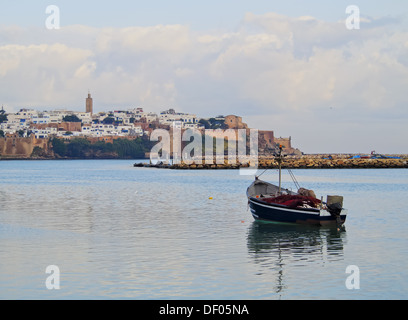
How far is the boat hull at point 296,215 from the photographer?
2580 centimetres

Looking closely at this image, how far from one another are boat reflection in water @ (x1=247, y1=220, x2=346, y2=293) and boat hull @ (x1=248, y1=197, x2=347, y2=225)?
1.08 feet

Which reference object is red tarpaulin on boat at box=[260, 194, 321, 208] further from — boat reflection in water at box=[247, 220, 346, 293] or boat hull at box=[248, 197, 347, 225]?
boat reflection in water at box=[247, 220, 346, 293]

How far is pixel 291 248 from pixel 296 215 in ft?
15.6

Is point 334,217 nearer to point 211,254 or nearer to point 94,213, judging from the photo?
point 211,254

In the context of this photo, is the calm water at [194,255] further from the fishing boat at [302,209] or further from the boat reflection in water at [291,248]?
the fishing boat at [302,209]

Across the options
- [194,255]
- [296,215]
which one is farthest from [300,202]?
[194,255]

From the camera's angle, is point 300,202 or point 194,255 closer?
point 194,255

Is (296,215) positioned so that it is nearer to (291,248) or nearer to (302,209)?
(302,209)

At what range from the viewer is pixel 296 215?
2616 centimetres

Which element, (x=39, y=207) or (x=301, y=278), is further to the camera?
(x=39, y=207)

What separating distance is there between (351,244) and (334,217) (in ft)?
10.4

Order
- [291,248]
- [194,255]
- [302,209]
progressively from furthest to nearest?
1. [302,209]
2. [291,248]
3. [194,255]
